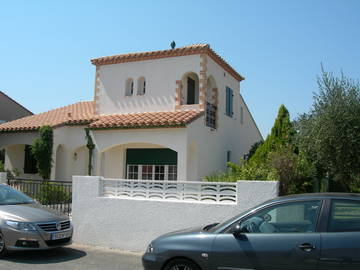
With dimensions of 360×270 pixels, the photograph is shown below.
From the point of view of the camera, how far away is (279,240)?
4871mm

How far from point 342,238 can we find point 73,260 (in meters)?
5.51

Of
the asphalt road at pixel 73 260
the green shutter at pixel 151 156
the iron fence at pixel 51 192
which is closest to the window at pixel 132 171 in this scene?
the green shutter at pixel 151 156

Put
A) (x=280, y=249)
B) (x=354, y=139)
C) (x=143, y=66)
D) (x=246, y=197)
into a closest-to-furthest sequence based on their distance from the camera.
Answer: (x=280, y=249) → (x=246, y=197) → (x=354, y=139) → (x=143, y=66)

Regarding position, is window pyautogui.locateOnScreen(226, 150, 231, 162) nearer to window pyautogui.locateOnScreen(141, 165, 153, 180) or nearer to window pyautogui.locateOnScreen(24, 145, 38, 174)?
window pyautogui.locateOnScreen(141, 165, 153, 180)

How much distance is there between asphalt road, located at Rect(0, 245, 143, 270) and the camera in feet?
24.2

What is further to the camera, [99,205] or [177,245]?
[99,205]

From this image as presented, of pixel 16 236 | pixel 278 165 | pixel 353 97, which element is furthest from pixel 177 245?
pixel 353 97

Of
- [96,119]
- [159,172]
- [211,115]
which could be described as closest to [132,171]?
[159,172]

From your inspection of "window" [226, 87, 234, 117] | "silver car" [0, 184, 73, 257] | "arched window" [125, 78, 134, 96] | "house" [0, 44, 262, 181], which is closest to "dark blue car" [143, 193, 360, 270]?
"silver car" [0, 184, 73, 257]

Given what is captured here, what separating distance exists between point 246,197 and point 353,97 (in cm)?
526

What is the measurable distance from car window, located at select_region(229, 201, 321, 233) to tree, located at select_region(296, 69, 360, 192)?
6308 mm

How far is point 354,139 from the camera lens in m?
10.6

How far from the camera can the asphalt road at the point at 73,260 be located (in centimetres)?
739

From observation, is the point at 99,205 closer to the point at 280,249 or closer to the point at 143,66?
the point at 280,249
